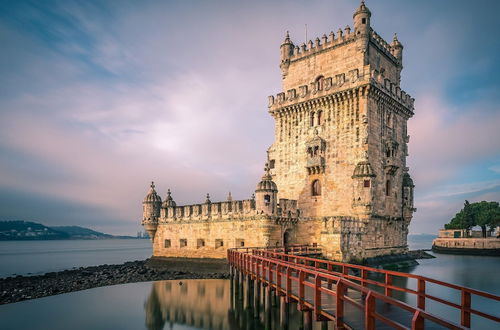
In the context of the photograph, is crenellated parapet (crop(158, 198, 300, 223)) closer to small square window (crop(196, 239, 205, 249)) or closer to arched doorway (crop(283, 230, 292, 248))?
arched doorway (crop(283, 230, 292, 248))

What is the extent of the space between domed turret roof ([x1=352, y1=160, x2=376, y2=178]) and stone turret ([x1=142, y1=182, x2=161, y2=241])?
811 inches

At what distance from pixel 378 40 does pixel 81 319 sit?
31.7 meters

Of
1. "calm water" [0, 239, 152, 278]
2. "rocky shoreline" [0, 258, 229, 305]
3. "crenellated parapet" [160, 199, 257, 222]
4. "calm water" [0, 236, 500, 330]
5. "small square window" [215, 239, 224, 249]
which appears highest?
"crenellated parapet" [160, 199, 257, 222]

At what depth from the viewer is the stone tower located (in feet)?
93.4

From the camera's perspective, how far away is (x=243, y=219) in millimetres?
29938

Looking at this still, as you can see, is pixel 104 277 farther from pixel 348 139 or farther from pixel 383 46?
pixel 383 46

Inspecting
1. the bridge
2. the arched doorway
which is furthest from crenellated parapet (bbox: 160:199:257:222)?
the bridge

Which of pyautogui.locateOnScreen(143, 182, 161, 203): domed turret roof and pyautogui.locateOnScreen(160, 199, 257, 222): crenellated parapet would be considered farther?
pyautogui.locateOnScreen(143, 182, 161, 203): domed turret roof

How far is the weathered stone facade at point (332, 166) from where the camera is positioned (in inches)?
1110

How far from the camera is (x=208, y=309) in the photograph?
20.7m

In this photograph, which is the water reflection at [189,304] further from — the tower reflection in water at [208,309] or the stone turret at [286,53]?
the stone turret at [286,53]

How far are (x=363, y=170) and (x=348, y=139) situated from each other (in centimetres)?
320

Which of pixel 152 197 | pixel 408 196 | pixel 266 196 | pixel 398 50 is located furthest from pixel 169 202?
pixel 398 50

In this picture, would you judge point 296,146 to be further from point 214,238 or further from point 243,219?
point 214,238
